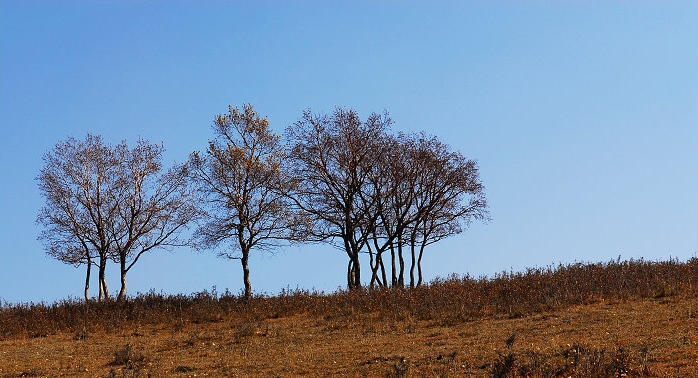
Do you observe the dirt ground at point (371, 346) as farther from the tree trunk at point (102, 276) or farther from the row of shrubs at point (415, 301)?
the tree trunk at point (102, 276)

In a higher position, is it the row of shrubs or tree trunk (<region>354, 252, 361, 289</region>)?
tree trunk (<region>354, 252, 361, 289</region>)

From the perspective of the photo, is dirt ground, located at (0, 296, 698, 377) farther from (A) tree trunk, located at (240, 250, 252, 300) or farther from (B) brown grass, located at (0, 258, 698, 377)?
(A) tree trunk, located at (240, 250, 252, 300)

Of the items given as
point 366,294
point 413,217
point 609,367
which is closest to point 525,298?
point 366,294

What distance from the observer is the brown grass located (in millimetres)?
14570

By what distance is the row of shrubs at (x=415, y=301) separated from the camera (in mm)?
22531

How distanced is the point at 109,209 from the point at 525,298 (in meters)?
20.9

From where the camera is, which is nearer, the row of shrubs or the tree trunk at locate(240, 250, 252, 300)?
the row of shrubs

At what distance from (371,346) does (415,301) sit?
6.96 metres

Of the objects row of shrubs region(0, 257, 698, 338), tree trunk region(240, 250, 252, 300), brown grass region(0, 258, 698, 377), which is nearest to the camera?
brown grass region(0, 258, 698, 377)

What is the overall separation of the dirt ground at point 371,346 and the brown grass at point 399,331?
47 mm

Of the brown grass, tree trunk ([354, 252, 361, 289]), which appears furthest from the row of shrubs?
tree trunk ([354, 252, 361, 289])

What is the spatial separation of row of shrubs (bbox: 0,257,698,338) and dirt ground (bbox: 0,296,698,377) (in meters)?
0.87

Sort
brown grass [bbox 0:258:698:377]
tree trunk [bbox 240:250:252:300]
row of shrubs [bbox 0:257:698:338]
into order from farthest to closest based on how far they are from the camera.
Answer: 1. tree trunk [bbox 240:250:252:300]
2. row of shrubs [bbox 0:257:698:338]
3. brown grass [bbox 0:258:698:377]

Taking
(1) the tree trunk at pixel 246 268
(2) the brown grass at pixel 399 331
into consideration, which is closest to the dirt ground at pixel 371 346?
(2) the brown grass at pixel 399 331
